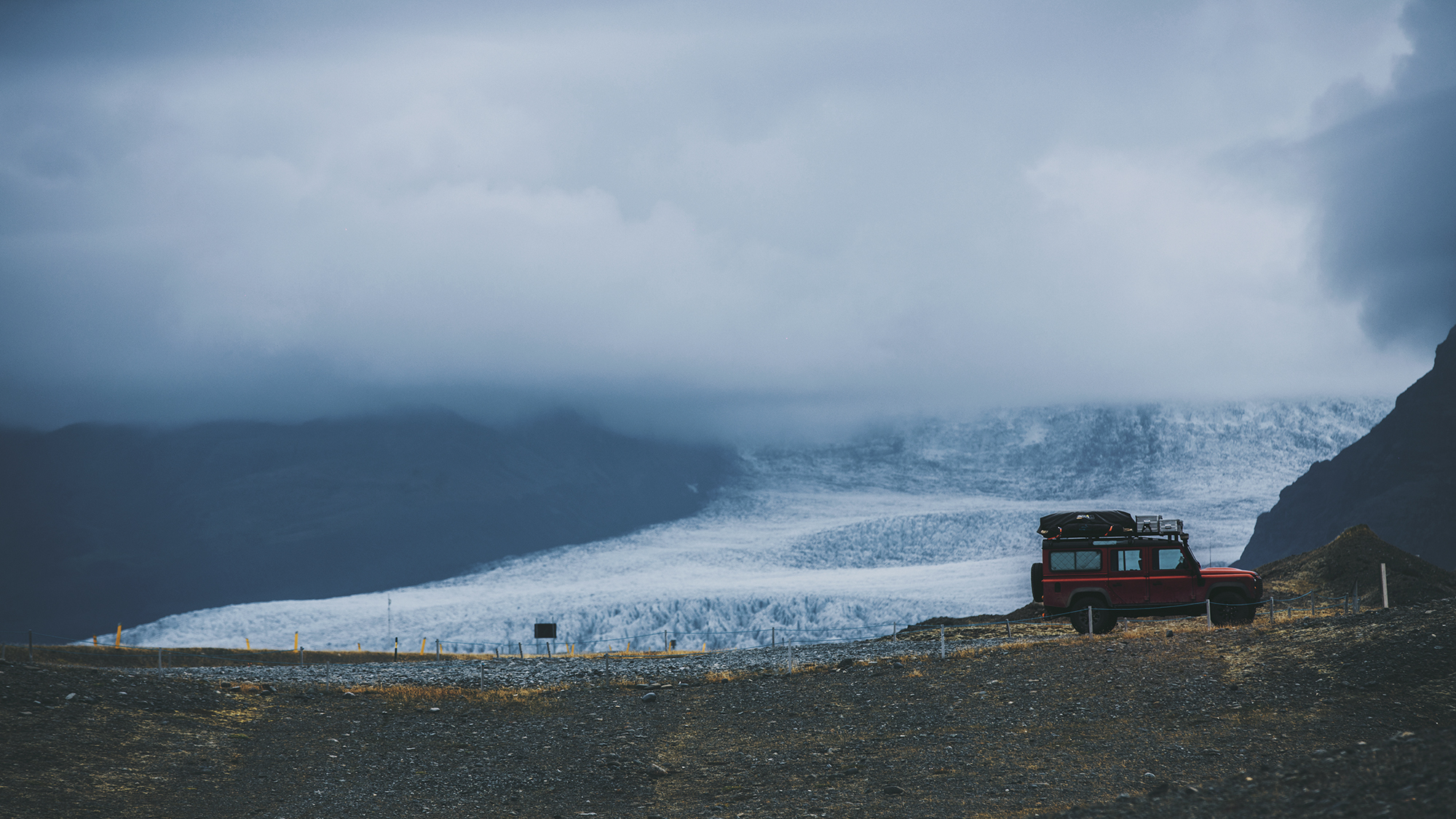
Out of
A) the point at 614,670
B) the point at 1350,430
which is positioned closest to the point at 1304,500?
the point at 1350,430

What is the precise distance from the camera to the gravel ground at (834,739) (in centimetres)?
1279

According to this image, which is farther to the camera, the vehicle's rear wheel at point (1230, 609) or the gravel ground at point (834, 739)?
the vehicle's rear wheel at point (1230, 609)

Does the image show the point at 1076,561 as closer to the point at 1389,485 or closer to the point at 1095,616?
the point at 1095,616

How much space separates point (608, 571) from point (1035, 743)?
3859 inches

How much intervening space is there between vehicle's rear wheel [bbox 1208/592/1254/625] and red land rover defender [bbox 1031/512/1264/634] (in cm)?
2

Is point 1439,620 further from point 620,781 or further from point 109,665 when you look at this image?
point 109,665

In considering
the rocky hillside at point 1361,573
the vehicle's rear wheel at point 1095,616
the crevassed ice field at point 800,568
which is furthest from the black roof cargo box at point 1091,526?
the crevassed ice field at point 800,568

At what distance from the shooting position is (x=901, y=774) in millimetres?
14695

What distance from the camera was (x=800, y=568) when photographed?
10675 centimetres

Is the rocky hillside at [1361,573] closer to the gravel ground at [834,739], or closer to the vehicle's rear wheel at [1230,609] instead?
the vehicle's rear wheel at [1230,609]

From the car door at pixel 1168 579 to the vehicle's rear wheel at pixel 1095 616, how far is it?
39.2 inches

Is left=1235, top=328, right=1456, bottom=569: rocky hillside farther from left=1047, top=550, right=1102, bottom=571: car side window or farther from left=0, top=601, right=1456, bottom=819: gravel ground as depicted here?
left=0, top=601, right=1456, bottom=819: gravel ground

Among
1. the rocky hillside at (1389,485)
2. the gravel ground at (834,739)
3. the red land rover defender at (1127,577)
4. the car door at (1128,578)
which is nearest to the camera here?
the gravel ground at (834,739)

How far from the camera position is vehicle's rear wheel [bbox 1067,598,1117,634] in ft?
84.2
